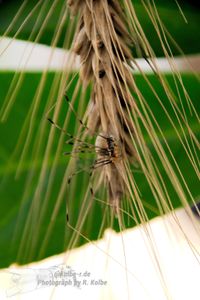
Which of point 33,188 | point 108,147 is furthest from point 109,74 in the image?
point 33,188

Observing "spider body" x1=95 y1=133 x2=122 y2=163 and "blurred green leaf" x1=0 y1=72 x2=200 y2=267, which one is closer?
"spider body" x1=95 y1=133 x2=122 y2=163

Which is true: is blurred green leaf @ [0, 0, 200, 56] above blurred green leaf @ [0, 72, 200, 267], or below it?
above

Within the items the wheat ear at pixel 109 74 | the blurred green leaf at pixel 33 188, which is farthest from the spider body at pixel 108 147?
the blurred green leaf at pixel 33 188

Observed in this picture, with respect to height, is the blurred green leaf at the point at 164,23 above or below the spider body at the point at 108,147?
above

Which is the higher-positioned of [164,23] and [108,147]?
[164,23]

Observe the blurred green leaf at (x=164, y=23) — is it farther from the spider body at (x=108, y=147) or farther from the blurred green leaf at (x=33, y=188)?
the spider body at (x=108, y=147)

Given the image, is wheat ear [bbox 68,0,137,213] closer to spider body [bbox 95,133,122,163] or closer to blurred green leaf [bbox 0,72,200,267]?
spider body [bbox 95,133,122,163]

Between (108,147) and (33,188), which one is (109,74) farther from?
(33,188)

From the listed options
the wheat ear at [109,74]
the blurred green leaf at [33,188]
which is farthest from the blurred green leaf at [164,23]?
the wheat ear at [109,74]

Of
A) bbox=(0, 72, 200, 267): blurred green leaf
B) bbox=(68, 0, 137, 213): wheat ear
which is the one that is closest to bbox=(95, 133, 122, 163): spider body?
bbox=(68, 0, 137, 213): wheat ear

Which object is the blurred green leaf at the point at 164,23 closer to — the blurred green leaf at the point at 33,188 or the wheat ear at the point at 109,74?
the blurred green leaf at the point at 33,188

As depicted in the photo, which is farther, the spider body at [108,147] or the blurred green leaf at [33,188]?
the blurred green leaf at [33,188]
